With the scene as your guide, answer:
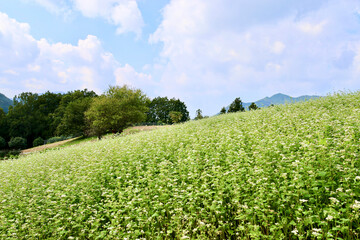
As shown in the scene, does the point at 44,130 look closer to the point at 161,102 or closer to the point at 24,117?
the point at 24,117

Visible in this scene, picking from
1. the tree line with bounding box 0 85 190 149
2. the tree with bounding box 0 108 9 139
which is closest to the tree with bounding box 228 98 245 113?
the tree line with bounding box 0 85 190 149

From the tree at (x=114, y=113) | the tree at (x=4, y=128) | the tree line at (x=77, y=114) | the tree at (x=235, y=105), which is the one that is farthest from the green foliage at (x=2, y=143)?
the tree at (x=235, y=105)

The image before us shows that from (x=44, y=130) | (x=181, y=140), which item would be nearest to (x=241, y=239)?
(x=181, y=140)

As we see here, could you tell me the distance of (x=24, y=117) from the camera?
7088 cm

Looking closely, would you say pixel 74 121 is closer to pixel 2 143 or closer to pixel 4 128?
pixel 2 143

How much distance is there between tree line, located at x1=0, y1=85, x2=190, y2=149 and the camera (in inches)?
1586

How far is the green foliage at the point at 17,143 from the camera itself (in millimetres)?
62688

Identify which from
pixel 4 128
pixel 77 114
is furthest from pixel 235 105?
pixel 4 128

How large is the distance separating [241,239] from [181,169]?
10.8 ft

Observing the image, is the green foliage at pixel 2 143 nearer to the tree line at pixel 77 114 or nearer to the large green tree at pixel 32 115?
the tree line at pixel 77 114

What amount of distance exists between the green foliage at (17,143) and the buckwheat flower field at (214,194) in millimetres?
63271

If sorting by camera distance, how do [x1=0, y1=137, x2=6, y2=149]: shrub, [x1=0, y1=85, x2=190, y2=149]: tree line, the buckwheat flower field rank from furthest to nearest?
[x1=0, y1=137, x2=6, y2=149]: shrub → [x1=0, y1=85, x2=190, y2=149]: tree line → the buckwheat flower field

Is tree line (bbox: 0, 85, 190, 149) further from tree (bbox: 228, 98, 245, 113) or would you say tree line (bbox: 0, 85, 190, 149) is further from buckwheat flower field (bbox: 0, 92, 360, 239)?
buckwheat flower field (bbox: 0, 92, 360, 239)

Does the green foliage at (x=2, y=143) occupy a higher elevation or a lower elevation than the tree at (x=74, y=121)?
lower
